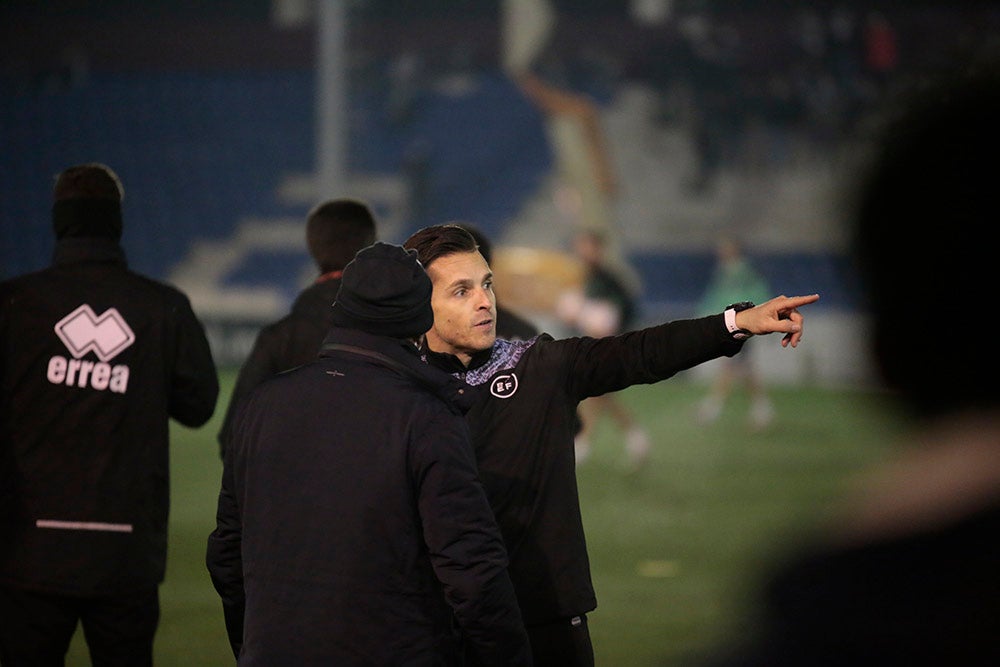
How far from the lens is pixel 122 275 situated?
4.37 m

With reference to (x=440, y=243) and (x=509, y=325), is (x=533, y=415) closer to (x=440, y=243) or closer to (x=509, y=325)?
(x=440, y=243)

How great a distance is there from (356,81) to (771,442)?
17.5 meters

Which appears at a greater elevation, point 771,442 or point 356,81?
point 356,81

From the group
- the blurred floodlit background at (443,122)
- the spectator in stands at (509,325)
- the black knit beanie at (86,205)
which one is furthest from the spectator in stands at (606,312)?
the blurred floodlit background at (443,122)

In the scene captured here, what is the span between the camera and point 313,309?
16.0 feet

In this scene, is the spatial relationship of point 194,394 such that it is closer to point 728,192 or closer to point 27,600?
point 27,600

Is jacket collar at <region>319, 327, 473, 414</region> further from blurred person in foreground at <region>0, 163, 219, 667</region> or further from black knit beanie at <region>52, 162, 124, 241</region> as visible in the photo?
black knit beanie at <region>52, 162, 124, 241</region>

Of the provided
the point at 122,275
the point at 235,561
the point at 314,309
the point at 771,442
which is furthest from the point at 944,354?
the point at 771,442

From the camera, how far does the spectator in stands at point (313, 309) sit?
A: 4.84 metres

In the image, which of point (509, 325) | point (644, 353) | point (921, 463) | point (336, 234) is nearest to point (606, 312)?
point (509, 325)

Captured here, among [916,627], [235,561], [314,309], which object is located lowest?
[916,627]

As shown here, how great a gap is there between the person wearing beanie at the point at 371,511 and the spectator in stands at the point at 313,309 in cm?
180

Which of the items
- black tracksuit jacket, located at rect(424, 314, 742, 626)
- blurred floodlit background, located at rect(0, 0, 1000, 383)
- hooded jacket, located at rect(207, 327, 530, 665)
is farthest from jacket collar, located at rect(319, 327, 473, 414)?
blurred floodlit background, located at rect(0, 0, 1000, 383)

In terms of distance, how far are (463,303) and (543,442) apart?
43 cm
